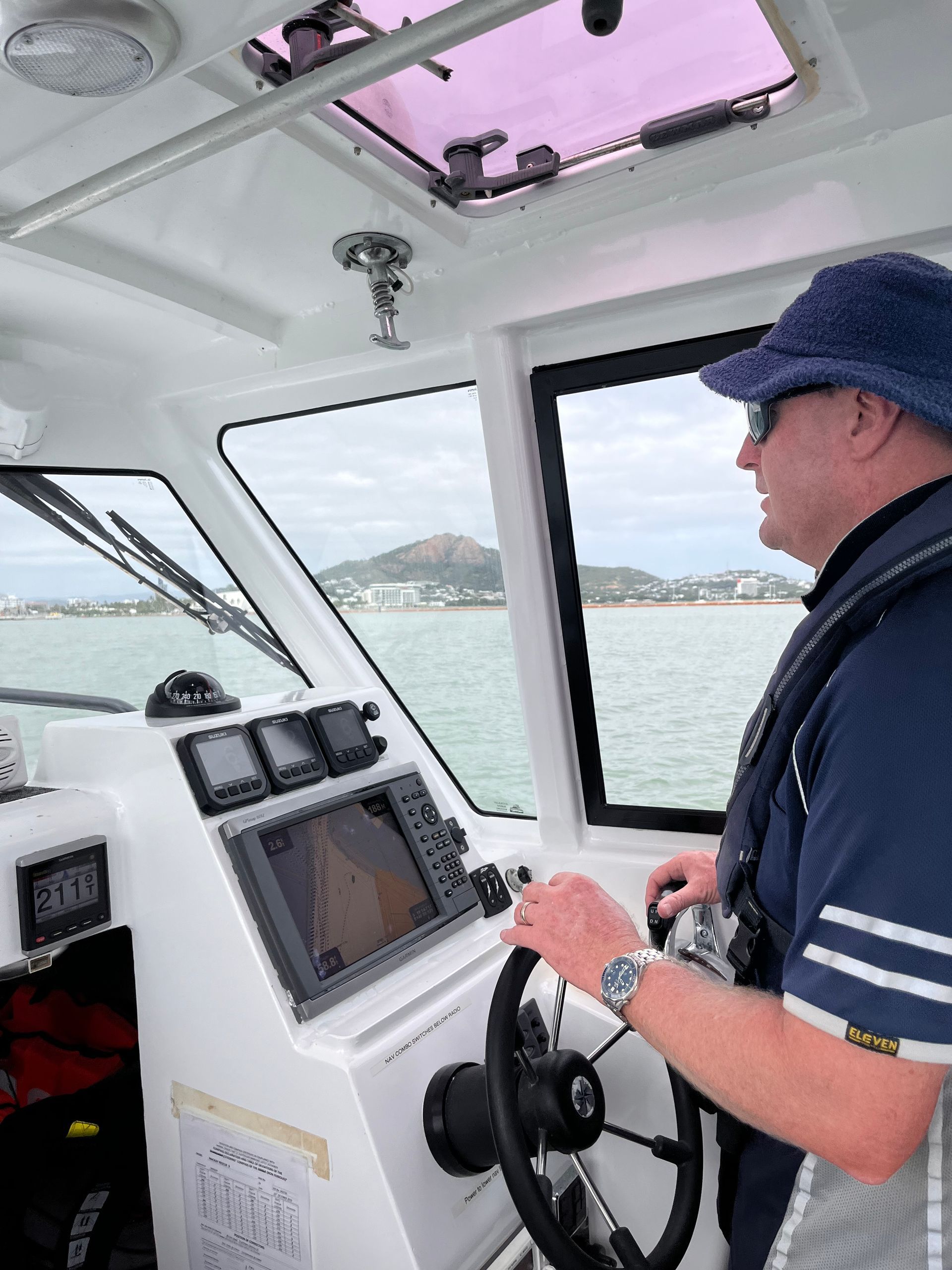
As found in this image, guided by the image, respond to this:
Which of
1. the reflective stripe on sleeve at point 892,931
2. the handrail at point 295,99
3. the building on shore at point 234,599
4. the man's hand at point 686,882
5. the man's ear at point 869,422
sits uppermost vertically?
the handrail at point 295,99

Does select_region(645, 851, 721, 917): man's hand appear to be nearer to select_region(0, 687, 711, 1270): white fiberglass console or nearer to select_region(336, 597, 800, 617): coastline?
select_region(0, 687, 711, 1270): white fiberglass console

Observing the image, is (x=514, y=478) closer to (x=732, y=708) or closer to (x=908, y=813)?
(x=732, y=708)

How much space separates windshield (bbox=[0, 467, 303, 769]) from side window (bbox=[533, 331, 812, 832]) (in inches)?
51.4

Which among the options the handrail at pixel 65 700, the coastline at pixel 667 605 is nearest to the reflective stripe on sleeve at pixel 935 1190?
the coastline at pixel 667 605

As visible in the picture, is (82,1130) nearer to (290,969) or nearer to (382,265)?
(290,969)

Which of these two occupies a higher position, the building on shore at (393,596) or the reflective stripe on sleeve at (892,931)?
the building on shore at (393,596)

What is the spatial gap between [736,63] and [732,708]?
5.70ft

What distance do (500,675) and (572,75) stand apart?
172 centimetres

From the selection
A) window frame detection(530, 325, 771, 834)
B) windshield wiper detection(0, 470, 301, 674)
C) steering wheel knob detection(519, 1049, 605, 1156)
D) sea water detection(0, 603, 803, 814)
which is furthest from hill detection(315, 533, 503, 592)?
steering wheel knob detection(519, 1049, 605, 1156)

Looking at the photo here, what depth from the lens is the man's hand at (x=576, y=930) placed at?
120 centimetres

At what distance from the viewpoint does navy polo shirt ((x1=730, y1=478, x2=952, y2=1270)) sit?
828 millimetres

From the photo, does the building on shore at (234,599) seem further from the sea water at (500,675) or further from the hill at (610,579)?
the hill at (610,579)

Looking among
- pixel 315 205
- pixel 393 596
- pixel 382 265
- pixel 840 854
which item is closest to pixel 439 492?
pixel 393 596

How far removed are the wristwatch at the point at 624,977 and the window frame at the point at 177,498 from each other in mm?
2007
